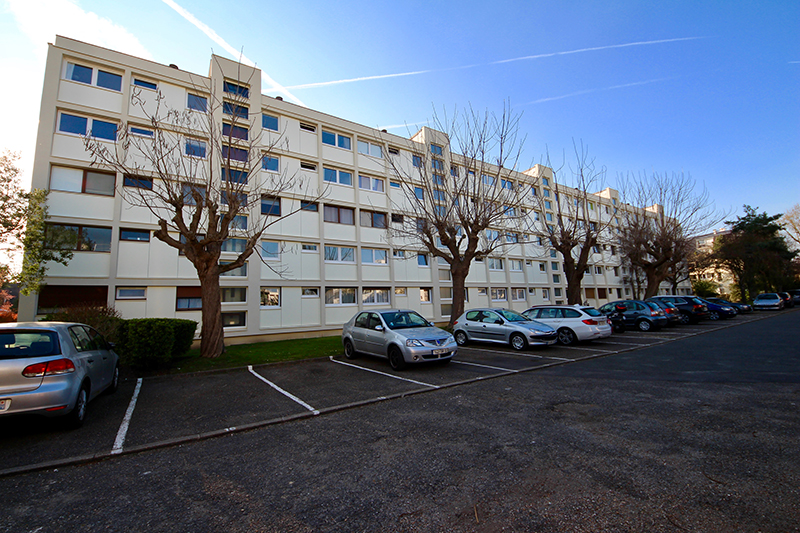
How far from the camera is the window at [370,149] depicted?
953 inches

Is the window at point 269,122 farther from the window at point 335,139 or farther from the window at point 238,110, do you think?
the window at point 335,139

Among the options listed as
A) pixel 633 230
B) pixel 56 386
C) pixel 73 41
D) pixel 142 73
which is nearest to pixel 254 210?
pixel 142 73

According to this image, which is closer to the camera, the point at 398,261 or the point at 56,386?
the point at 56,386

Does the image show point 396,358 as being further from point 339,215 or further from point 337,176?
point 337,176

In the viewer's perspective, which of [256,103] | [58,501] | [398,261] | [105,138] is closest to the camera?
[58,501]

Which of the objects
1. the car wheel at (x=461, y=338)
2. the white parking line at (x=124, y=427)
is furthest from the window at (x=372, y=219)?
the white parking line at (x=124, y=427)

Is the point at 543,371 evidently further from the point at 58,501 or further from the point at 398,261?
the point at 398,261

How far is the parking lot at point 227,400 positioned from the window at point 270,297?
902 cm

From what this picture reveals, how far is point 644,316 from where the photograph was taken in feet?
58.9

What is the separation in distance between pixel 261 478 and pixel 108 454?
2306 mm

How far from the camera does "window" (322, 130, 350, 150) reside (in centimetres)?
2270

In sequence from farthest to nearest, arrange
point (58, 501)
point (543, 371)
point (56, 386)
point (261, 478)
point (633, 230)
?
1. point (633, 230)
2. point (543, 371)
3. point (56, 386)
4. point (261, 478)
5. point (58, 501)

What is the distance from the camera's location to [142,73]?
17.5 m

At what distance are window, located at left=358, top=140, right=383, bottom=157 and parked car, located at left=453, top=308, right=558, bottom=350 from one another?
14.8 metres
